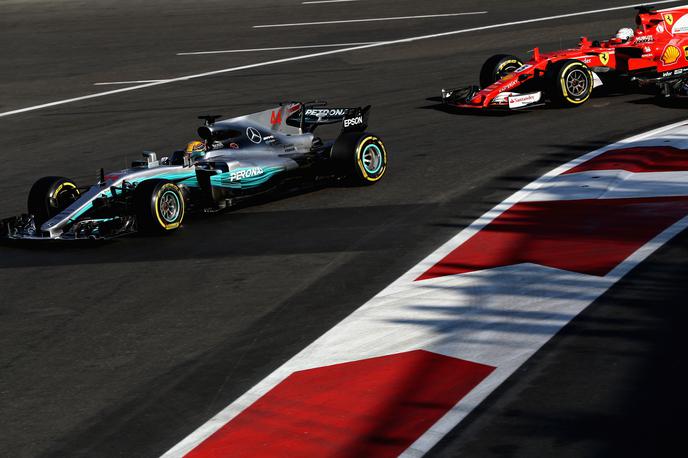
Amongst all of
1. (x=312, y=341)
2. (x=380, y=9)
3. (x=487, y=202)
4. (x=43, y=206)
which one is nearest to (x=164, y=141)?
(x=43, y=206)

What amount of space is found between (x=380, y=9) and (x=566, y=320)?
2751 cm

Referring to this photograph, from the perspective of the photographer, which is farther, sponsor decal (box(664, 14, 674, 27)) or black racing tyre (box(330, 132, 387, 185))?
sponsor decal (box(664, 14, 674, 27))

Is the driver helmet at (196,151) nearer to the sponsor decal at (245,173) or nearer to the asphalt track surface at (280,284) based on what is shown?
the sponsor decal at (245,173)

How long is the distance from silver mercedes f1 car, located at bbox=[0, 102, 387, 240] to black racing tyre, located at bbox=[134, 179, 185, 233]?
12 mm

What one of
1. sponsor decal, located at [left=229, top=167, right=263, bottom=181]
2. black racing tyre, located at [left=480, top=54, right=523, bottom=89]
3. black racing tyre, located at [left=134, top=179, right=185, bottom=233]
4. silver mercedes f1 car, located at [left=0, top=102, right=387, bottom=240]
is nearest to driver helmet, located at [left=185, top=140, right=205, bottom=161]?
silver mercedes f1 car, located at [left=0, top=102, right=387, bottom=240]

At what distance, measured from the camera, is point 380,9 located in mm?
35750

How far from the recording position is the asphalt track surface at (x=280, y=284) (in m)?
7.89

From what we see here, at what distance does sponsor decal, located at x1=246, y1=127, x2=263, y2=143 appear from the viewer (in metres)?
15.0

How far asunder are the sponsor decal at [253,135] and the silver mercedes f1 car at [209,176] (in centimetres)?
1

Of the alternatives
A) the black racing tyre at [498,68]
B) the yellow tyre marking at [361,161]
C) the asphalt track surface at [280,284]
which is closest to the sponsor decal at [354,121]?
the yellow tyre marking at [361,161]

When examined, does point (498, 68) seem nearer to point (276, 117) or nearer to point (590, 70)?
point (590, 70)

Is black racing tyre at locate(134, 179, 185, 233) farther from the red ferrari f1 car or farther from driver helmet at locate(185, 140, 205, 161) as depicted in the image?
the red ferrari f1 car

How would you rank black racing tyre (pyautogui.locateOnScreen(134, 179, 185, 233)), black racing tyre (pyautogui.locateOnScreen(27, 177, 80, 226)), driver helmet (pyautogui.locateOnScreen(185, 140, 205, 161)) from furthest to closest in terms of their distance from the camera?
1. driver helmet (pyautogui.locateOnScreen(185, 140, 205, 161))
2. black racing tyre (pyautogui.locateOnScreen(27, 177, 80, 226))
3. black racing tyre (pyautogui.locateOnScreen(134, 179, 185, 233))

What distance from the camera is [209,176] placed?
14.1 m
